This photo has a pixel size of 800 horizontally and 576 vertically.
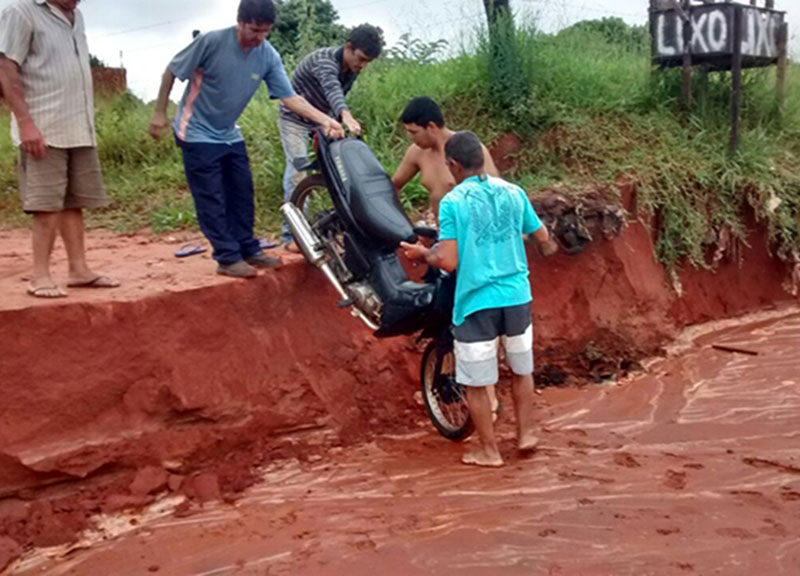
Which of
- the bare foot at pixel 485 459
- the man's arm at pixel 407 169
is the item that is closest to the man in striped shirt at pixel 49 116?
the man's arm at pixel 407 169

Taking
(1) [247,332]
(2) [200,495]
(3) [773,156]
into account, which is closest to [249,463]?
(2) [200,495]

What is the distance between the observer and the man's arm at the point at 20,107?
444cm

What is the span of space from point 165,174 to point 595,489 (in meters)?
5.08

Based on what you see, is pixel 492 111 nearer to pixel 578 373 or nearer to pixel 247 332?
pixel 578 373

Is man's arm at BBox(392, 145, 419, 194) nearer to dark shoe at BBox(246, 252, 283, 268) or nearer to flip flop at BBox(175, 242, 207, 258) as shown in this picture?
dark shoe at BBox(246, 252, 283, 268)

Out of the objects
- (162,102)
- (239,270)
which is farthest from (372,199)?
(162,102)

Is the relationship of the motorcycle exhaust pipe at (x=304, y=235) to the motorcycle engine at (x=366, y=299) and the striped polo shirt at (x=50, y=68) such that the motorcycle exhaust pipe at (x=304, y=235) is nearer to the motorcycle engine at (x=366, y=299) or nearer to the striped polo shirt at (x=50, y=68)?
the motorcycle engine at (x=366, y=299)

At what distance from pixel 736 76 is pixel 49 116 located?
585 centimetres

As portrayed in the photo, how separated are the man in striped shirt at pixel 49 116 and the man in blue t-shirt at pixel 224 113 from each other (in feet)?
1.52

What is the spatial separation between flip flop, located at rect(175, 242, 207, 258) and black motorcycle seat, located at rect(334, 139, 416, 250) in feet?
4.71

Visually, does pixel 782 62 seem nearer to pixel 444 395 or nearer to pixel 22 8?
pixel 444 395

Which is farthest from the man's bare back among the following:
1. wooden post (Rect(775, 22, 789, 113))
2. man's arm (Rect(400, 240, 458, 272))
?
wooden post (Rect(775, 22, 789, 113))

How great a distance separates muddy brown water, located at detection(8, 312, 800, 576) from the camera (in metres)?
3.94

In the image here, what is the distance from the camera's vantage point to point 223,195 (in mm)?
5332
